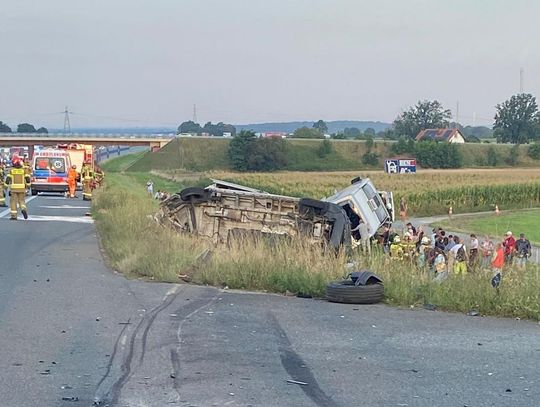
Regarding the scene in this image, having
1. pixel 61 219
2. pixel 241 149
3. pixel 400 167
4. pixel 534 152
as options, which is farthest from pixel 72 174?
pixel 534 152

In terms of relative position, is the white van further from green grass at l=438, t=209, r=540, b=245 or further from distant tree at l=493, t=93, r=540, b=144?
distant tree at l=493, t=93, r=540, b=144

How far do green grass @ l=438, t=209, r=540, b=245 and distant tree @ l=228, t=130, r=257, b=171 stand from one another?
186ft

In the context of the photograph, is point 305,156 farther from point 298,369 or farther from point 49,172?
point 298,369

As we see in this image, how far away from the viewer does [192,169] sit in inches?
4225

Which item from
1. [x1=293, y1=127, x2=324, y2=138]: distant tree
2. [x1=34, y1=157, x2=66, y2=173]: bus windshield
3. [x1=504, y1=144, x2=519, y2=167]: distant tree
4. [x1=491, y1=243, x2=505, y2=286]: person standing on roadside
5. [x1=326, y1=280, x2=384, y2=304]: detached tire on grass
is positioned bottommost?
[x1=504, y1=144, x2=519, y2=167]: distant tree

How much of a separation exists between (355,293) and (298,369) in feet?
11.5

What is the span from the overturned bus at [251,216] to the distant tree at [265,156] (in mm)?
89148

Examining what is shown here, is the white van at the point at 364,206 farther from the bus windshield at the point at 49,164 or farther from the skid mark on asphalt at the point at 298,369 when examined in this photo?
the bus windshield at the point at 49,164

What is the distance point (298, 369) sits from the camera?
7.25m

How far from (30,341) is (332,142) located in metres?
114

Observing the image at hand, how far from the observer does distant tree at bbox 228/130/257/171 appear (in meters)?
109

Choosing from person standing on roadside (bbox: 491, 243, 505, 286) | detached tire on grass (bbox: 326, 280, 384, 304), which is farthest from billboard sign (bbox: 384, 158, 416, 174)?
detached tire on grass (bbox: 326, 280, 384, 304)

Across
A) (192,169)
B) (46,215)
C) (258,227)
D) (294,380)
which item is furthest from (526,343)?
(192,169)

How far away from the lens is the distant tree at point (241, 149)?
109 meters
